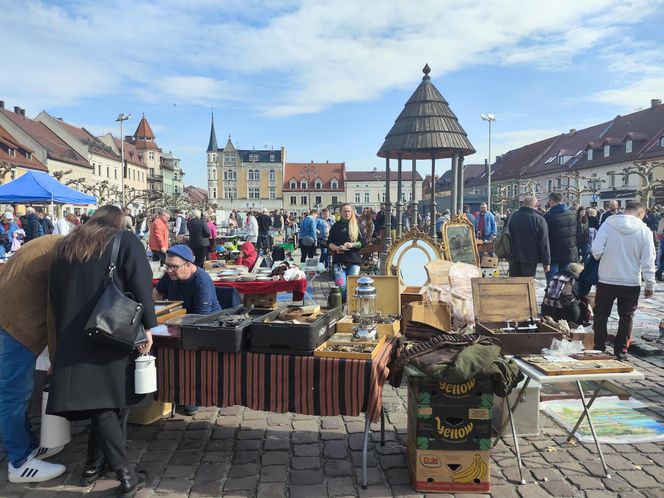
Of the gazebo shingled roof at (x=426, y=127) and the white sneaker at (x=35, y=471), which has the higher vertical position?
the gazebo shingled roof at (x=426, y=127)

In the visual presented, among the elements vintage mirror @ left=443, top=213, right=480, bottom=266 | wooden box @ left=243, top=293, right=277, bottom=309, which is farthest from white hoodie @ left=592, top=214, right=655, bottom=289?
wooden box @ left=243, top=293, right=277, bottom=309

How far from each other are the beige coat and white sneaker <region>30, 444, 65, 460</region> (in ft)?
2.72

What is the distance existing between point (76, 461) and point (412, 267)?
473cm

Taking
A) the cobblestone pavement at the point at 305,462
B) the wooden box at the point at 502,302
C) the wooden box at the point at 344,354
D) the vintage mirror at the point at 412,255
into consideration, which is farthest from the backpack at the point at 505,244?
the wooden box at the point at 344,354

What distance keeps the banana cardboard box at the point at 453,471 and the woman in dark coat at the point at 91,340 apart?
1.79 m

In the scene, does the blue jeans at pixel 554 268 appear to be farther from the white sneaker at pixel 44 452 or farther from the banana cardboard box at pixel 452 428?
the white sneaker at pixel 44 452

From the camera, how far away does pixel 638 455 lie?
12.0 ft

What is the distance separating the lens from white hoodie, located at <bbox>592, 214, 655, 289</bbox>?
5.55m

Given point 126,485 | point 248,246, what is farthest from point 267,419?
point 248,246

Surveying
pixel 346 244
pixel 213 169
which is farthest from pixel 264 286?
pixel 213 169

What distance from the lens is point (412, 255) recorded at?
23.4 feet

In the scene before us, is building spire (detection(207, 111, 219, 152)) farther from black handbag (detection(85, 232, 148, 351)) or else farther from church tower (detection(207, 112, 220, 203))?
black handbag (detection(85, 232, 148, 351))

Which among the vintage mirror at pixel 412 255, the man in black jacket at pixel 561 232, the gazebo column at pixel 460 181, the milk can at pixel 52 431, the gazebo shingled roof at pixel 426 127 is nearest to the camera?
the milk can at pixel 52 431

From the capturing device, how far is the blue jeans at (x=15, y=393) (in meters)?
3.21
